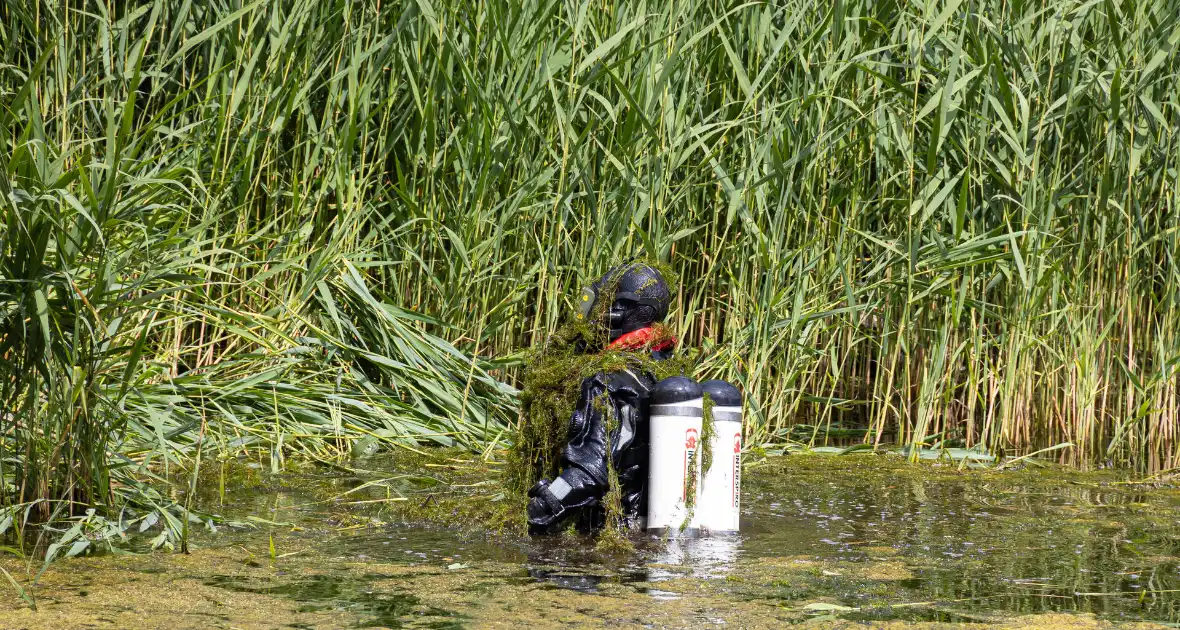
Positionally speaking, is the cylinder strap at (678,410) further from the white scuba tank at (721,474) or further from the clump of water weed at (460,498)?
the clump of water weed at (460,498)

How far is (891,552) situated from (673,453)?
2.17 ft

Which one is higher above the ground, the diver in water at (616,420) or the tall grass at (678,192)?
the tall grass at (678,192)

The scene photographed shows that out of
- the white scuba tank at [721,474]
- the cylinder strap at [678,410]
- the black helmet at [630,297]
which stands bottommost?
the white scuba tank at [721,474]

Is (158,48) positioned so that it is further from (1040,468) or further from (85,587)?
(1040,468)

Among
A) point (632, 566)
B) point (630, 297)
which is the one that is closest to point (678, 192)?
point (630, 297)

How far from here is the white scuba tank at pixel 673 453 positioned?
12.7 feet

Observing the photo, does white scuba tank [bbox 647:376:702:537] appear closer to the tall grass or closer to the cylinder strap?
the cylinder strap

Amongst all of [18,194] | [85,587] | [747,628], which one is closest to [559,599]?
[747,628]

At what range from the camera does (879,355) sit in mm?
5941

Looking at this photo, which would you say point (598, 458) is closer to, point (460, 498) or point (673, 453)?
point (673, 453)

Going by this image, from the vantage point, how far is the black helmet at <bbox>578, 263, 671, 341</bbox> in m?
4.18

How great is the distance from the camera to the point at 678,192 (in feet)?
19.3

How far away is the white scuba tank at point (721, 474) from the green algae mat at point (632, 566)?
2.7 inches

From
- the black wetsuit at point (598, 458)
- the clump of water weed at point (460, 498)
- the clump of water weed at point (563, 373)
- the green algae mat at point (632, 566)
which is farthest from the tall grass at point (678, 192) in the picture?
the black wetsuit at point (598, 458)
